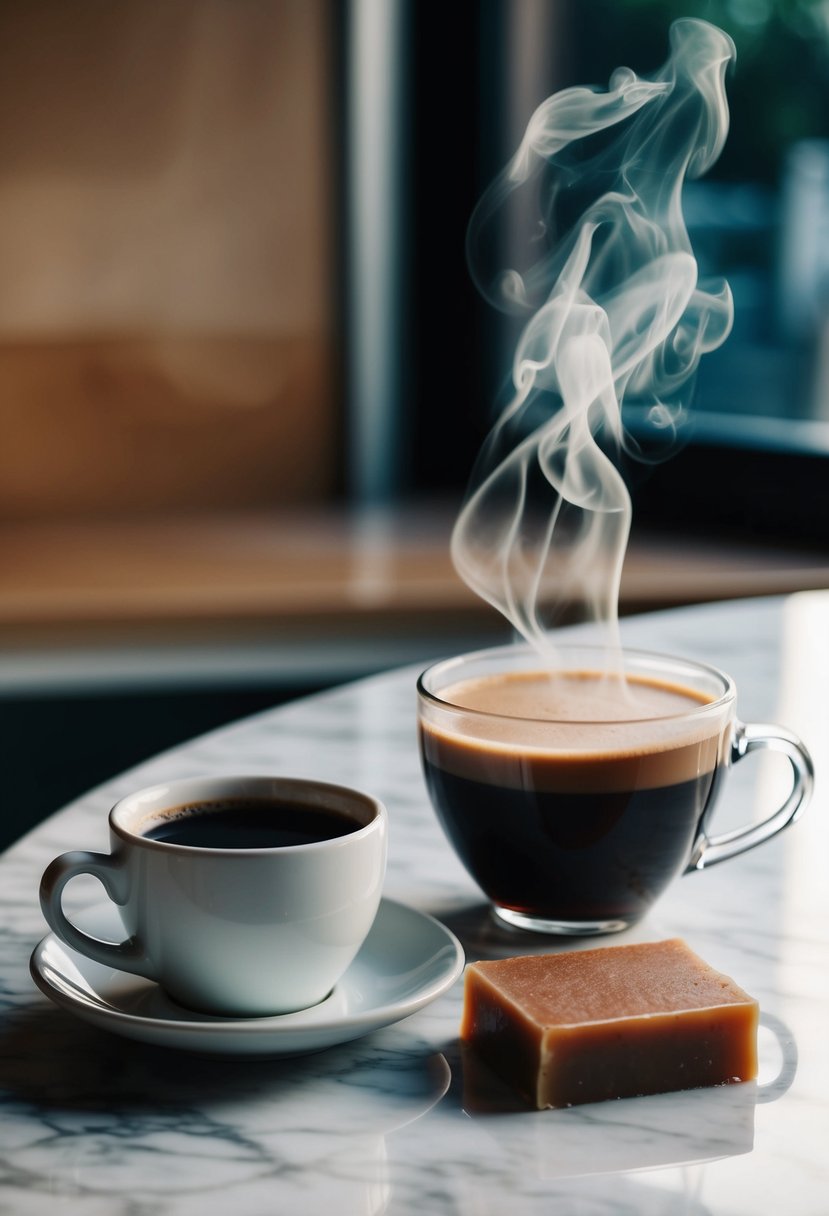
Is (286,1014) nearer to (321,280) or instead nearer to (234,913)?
(234,913)

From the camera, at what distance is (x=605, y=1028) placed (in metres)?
0.58

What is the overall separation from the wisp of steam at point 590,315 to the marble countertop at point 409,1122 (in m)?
0.22

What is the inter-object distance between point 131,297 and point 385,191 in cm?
50

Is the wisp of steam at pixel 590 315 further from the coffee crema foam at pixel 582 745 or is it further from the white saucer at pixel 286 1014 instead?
the white saucer at pixel 286 1014

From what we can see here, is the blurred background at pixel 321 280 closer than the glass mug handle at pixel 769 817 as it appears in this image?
No

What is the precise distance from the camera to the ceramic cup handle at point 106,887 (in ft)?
Answer: 2.11

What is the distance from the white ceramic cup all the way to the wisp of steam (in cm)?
25

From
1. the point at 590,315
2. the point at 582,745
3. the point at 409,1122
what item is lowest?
the point at 409,1122

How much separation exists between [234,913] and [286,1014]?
0.06 meters

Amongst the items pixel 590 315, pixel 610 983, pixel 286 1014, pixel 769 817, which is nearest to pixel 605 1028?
pixel 610 983

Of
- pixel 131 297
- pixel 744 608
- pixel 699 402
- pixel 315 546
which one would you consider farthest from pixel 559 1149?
pixel 131 297

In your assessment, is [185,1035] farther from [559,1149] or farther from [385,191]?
[385,191]

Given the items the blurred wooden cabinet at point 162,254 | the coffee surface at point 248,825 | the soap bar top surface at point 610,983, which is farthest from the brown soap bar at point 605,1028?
the blurred wooden cabinet at point 162,254

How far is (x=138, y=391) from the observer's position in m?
2.60
